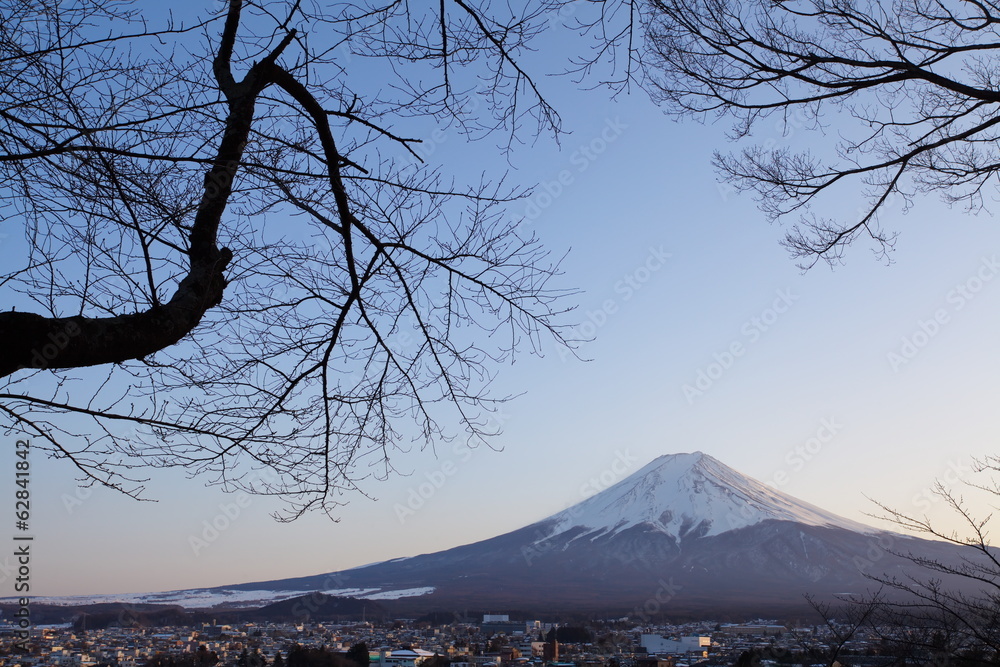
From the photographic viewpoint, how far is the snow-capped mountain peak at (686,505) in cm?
7994

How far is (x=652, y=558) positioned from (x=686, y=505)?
50.2 ft

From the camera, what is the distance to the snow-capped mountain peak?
79.9 meters

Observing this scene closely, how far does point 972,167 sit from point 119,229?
3.31 metres

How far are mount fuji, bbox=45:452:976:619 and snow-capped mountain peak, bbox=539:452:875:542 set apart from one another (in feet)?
0.51

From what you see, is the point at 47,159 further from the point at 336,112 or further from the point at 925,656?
the point at 925,656

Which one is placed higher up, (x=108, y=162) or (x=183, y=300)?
(x=108, y=162)

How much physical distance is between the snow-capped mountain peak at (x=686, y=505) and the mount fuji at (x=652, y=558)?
156 mm

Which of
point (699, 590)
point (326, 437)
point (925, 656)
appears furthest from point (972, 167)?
point (699, 590)

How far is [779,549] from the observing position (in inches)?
2798
